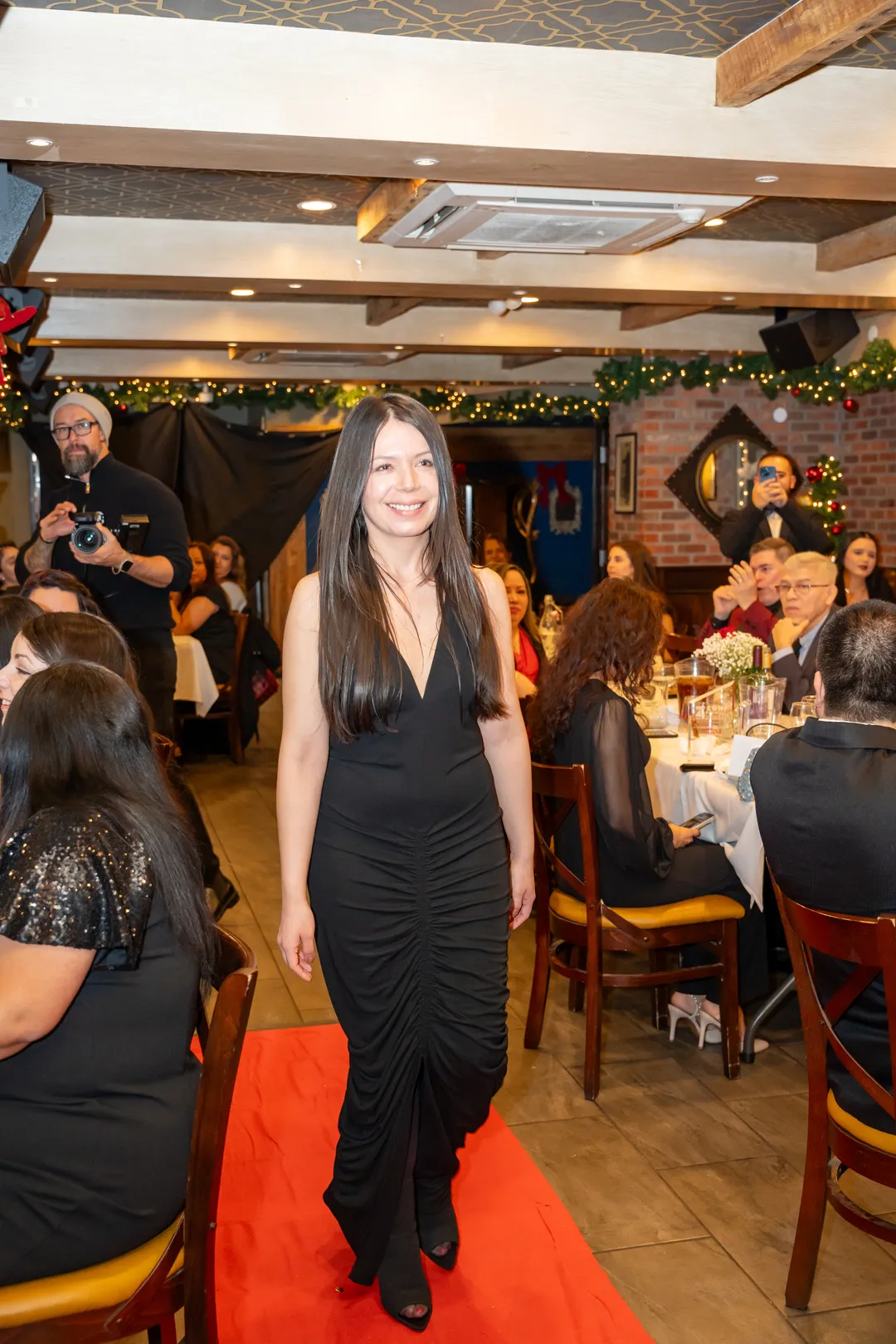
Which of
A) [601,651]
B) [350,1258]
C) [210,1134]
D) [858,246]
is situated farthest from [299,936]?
[858,246]

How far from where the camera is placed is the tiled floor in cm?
233

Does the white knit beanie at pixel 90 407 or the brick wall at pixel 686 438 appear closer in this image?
the white knit beanie at pixel 90 407

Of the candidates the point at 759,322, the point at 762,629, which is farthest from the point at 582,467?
the point at 762,629

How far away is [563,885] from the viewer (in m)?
3.43

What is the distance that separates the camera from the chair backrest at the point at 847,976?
1.94 m

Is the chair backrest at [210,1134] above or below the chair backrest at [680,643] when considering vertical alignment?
below

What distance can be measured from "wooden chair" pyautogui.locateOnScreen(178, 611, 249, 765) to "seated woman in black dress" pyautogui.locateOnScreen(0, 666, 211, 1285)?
6.06 metres

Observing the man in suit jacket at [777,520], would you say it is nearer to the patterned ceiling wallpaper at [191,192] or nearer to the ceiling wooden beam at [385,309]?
the ceiling wooden beam at [385,309]

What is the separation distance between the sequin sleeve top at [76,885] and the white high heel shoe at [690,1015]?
228 cm

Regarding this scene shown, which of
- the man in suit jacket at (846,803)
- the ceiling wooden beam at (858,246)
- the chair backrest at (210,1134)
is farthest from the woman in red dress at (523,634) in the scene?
the chair backrest at (210,1134)

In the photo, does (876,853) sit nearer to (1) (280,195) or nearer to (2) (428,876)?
(2) (428,876)

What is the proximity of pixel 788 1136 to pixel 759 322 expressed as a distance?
6724mm

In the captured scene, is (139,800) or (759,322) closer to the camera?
(139,800)

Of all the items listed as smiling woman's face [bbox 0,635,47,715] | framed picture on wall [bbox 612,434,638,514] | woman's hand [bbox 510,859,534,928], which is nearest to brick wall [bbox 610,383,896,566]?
framed picture on wall [bbox 612,434,638,514]
